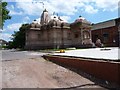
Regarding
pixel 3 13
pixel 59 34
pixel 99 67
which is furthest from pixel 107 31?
pixel 99 67

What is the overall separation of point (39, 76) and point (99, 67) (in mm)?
3799

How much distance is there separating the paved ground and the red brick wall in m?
0.62

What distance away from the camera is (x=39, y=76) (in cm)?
1419

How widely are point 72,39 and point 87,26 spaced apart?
4207mm

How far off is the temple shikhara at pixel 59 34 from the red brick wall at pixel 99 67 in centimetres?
2639

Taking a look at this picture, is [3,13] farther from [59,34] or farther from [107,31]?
[107,31]

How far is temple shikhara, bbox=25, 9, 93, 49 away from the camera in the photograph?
141 ft

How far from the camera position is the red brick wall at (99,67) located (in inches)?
468

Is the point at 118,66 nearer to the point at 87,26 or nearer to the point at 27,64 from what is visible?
the point at 27,64

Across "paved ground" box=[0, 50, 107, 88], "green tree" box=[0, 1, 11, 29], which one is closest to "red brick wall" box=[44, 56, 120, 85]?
"paved ground" box=[0, 50, 107, 88]

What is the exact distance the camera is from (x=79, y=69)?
49.9 ft

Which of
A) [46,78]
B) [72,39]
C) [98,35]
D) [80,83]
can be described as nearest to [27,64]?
[46,78]

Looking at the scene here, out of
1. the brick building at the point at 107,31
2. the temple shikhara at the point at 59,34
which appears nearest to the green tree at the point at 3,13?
the temple shikhara at the point at 59,34

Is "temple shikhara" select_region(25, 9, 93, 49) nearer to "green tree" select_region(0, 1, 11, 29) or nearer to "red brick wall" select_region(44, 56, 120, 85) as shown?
"green tree" select_region(0, 1, 11, 29)
